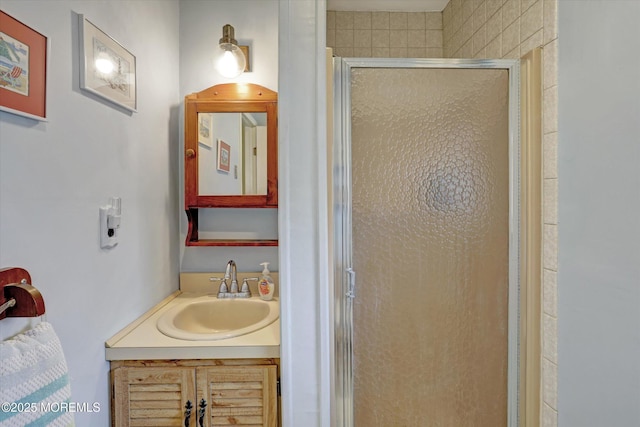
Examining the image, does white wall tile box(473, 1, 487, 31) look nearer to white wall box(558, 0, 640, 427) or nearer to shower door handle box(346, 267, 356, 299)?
white wall box(558, 0, 640, 427)

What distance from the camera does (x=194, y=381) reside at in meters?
1.21

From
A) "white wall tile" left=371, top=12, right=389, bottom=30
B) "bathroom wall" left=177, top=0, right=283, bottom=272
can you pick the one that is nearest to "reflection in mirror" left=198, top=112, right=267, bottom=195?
"bathroom wall" left=177, top=0, right=283, bottom=272

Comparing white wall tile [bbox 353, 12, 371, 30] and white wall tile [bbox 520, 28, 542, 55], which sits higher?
white wall tile [bbox 353, 12, 371, 30]

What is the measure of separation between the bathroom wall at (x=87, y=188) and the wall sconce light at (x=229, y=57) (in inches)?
10.2

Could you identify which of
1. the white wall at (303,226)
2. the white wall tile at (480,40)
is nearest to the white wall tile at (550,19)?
the white wall tile at (480,40)

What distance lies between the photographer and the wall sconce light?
1654 mm

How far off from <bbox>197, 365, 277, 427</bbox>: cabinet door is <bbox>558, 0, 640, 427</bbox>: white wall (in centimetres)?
98

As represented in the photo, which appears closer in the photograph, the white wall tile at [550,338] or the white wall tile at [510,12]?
the white wall tile at [550,338]

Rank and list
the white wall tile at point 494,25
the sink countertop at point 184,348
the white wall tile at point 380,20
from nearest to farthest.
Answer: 1. the sink countertop at point 184,348
2. the white wall tile at point 494,25
3. the white wall tile at point 380,20

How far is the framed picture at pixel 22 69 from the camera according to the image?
801mm

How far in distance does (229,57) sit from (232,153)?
0.46 meters

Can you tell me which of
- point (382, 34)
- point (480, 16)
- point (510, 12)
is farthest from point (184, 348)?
→ point (382, 34)

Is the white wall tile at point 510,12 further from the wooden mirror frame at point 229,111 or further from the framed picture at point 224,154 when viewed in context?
the framed picture at point 224,154

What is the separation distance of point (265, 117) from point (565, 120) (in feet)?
4.13
